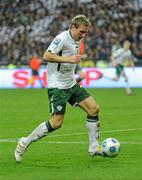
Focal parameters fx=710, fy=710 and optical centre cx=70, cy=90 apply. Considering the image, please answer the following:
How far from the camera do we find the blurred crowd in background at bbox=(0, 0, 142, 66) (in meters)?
38.0

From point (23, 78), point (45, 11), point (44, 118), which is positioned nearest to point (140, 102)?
point (44, 118)

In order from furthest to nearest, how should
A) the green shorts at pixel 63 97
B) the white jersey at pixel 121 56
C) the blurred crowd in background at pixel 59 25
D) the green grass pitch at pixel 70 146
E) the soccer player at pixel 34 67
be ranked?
the blurred crowd in background at pixel 59 25 → the soccer player at pixel 34 67 → the white jersey at pixel 121 56 → the green shorts at pixel 63 97 → the green grass pitch at pixel 70 146

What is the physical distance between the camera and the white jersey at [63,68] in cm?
1118

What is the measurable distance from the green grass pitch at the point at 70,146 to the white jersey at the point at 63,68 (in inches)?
47.6

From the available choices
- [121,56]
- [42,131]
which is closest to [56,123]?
[42,131]

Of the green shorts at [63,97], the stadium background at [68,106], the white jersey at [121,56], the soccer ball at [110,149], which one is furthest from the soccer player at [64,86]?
the white jersey at [121,56]

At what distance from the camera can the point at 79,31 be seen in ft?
36.4

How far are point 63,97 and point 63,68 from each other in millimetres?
473

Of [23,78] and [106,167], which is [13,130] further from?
[23,78]

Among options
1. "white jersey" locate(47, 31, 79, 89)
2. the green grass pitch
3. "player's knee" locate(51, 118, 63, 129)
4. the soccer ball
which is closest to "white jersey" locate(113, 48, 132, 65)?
the green grass pitch

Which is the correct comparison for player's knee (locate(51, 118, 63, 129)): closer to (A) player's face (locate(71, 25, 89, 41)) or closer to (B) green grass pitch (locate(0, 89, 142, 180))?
(B) green grass pitch (locate(0, 89, 142, 180))

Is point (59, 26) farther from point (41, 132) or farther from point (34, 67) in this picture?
point (41, 132)

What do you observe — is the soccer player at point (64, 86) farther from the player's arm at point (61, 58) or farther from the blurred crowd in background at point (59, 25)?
the blurred crowd in background at point (59, 25)

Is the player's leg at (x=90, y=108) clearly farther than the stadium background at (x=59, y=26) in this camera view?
No
